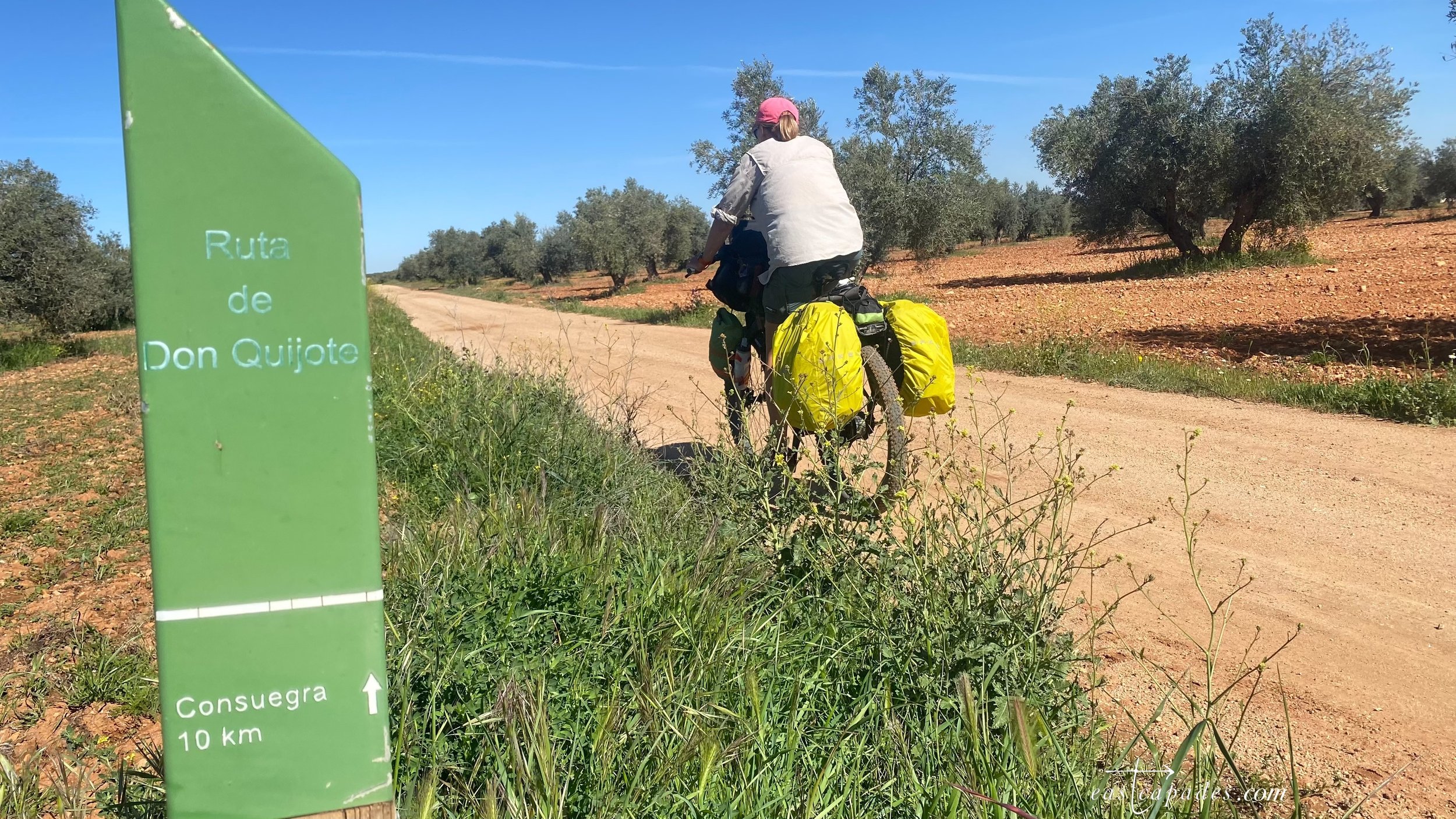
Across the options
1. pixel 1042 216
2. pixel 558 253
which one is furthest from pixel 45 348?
pixel 1042 216

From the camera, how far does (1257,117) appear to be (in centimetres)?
2334

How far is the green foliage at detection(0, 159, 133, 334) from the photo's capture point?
1942cm

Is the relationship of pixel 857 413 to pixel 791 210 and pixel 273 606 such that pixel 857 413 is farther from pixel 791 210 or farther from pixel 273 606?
pixel 273 606

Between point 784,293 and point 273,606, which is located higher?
point 784,293

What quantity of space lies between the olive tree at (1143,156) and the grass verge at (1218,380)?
54.5 feet

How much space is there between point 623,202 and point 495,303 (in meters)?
18.2

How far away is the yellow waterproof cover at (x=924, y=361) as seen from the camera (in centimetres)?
416

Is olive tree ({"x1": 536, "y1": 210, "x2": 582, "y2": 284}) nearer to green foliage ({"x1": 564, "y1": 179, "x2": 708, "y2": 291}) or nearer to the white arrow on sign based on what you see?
green foliage ({"x1": 564, "y1": 179, "x2": 708, "y2": 291})

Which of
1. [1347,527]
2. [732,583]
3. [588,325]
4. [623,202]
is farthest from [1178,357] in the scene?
[623,202]

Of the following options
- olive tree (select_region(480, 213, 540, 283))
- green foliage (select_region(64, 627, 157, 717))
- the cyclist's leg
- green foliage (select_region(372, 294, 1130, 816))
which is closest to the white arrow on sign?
green foliage (select_region(372, 294, 1130, 816))

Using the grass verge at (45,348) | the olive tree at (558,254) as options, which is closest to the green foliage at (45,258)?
the grass verge at (45,348)

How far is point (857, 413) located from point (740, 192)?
122 centimetres

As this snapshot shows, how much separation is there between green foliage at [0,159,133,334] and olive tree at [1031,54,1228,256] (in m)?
26.0

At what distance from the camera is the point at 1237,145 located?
77.7 feet
